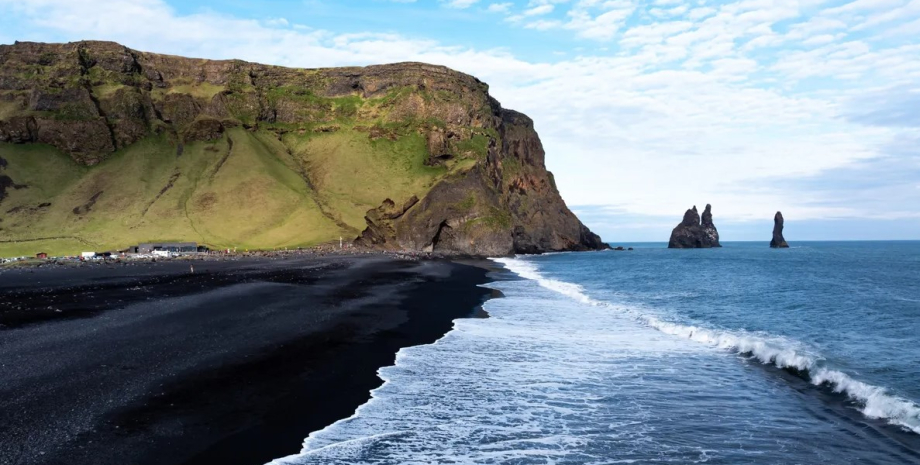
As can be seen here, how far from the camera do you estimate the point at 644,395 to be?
50.6 ft

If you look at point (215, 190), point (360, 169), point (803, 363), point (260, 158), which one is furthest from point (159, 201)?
point (803, 363)

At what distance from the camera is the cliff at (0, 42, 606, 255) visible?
114812 mm

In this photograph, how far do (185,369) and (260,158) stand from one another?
138591mm

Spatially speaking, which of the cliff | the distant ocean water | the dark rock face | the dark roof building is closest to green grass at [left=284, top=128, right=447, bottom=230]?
the cliff

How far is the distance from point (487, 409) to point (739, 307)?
1190 inches

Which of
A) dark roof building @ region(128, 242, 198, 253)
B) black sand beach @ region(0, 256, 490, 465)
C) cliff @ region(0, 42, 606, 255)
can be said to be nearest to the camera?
black sand beach @ region(0, 256, 490, 465)

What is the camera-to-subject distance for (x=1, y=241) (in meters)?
107

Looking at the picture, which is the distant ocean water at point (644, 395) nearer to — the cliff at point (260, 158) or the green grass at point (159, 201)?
the cliff at point (260, 158)

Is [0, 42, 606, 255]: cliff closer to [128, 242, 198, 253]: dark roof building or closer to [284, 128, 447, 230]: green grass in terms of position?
[284, 128, 447, 230]: green grass

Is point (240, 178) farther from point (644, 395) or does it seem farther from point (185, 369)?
point (644, 395)

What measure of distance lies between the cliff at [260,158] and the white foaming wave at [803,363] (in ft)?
282

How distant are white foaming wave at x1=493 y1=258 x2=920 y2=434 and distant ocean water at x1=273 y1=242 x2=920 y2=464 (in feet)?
0.21

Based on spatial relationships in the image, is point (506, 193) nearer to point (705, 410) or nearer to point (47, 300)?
point (47, 300)

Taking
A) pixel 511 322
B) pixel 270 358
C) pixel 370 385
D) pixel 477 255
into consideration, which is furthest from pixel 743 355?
pixel 477 255
